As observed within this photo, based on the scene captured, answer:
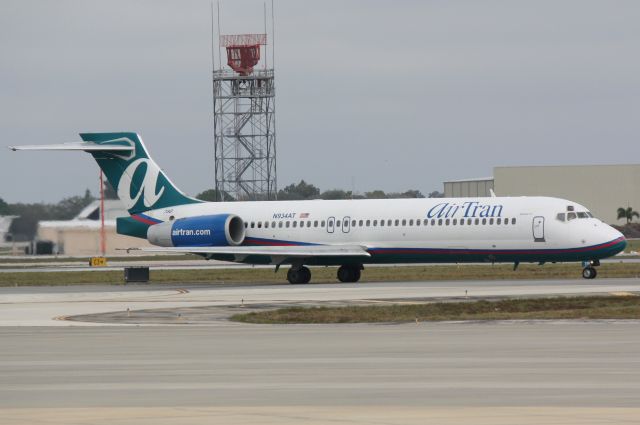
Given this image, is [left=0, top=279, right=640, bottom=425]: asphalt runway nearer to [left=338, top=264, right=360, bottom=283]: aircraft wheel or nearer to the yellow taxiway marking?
the yellow taxiway marking

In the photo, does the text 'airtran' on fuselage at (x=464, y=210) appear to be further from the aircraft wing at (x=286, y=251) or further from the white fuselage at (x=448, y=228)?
the aircraft wing at (x=286, y=251)

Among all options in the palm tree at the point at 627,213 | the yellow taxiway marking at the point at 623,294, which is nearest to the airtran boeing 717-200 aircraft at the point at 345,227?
the yellow taxiway marking at the point at 623,294

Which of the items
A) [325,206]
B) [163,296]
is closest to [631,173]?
[325,206]

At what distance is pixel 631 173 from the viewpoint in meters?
129

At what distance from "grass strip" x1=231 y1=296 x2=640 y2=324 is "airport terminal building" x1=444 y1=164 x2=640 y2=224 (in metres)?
91.6

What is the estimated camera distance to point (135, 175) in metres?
59.6

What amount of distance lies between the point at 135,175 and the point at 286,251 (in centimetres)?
992

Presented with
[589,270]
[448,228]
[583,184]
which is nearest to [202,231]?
[448,228]

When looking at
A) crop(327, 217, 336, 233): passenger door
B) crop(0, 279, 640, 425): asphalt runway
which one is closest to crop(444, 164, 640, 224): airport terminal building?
crop(327, 217, 336, 233): passenger door

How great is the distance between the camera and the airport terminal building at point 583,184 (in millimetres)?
127188

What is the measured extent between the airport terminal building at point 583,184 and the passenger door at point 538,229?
252 ft

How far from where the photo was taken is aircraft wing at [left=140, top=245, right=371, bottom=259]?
53.3 m

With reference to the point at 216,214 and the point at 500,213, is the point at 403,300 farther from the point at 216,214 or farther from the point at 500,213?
the point at 216,214

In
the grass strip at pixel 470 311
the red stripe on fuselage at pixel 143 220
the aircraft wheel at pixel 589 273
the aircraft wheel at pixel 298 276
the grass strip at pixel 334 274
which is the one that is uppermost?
the red stripe on fuselage at pixel 143 220
